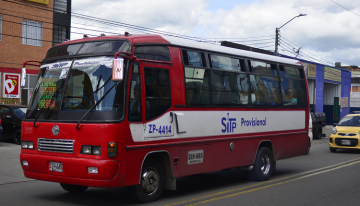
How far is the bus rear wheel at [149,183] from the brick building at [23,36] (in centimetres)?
1836

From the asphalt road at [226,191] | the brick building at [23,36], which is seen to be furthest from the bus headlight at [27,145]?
the brick building at [23,36]

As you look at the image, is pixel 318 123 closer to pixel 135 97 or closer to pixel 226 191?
pixel 226 191

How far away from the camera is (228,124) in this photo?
8883mm

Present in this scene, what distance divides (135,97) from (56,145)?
1.56 metres

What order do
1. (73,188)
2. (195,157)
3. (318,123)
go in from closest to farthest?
(195,157) < (73,188) < (318,123)

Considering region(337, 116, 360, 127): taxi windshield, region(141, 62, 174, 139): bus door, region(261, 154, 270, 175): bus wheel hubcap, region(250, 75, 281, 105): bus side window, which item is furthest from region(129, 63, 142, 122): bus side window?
region(337, 116, 360, 127): taxi windshield

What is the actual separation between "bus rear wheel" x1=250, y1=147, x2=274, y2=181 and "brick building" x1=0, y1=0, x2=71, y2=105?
17312mm

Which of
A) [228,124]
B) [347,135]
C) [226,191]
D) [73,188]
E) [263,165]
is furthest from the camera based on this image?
Result: [347,135]

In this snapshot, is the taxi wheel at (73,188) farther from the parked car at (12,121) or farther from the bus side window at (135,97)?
the parked car at (12,121)

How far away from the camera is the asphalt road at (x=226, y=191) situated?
7.56 meters

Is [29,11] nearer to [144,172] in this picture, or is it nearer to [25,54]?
[25,54]

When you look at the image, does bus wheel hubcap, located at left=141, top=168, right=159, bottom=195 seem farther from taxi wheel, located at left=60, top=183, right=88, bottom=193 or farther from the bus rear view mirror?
the bus rear view mirror

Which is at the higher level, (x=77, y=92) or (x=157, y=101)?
(x=77, y=92)

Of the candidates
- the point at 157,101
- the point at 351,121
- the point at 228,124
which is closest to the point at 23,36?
the point at 351,121
